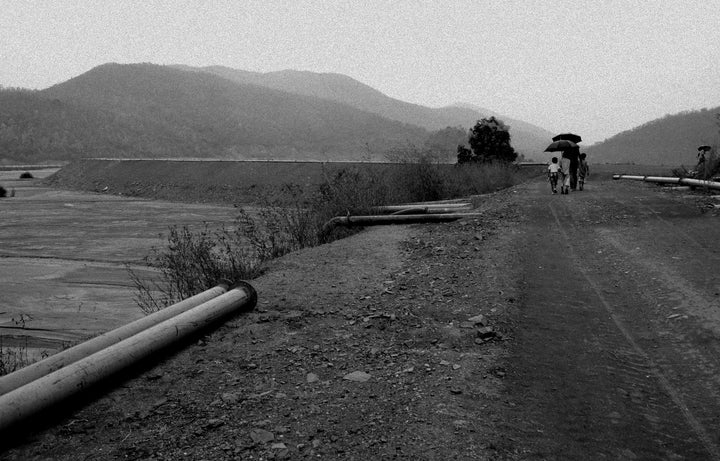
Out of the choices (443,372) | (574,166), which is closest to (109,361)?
(443,372)

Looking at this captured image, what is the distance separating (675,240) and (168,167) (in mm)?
41365

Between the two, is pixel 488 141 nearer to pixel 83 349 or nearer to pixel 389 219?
pixel 389 219

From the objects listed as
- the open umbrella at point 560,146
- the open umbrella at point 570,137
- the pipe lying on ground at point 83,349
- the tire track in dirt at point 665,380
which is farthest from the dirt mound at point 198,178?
the pipe lying on ground at point 83,349

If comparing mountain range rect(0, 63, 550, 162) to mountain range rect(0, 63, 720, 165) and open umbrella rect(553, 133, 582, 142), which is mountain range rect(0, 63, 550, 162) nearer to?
mountain range rect(0, 63, 720, 165)

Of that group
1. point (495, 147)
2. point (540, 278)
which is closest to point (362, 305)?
point (540, 278)

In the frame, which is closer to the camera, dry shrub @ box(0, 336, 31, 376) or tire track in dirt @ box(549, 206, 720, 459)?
tire track in dirt @ box(549, 206, 720, 459)

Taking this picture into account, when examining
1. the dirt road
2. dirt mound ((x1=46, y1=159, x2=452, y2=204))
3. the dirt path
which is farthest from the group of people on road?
the dirt road

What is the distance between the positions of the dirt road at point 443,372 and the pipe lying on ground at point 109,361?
179 millimetres

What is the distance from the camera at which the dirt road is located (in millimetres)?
4355

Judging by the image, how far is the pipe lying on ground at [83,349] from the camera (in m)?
5.36

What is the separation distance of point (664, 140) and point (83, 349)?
340 feet

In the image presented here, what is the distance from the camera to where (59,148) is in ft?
300

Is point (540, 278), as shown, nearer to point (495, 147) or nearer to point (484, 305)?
point (484, 305)

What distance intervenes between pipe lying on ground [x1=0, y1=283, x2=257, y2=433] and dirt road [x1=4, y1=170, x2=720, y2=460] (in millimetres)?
179
